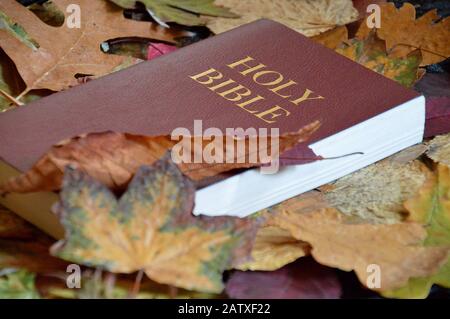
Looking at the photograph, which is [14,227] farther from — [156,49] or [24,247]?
[156,49]

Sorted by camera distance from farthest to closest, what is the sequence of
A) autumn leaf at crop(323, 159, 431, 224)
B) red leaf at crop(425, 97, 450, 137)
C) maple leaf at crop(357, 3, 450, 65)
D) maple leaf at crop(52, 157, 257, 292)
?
maple leaf at crop(357, 3, 450, 65), red leaf at crop(425, 97, 450, 137), autumn leaf at crop(323, 159, 431, 224), maple leaf at crop(52, 157, 257, 292)

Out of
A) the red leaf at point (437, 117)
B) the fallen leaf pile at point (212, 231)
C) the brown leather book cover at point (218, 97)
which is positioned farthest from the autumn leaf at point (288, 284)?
the red leaf at point (437, 117)

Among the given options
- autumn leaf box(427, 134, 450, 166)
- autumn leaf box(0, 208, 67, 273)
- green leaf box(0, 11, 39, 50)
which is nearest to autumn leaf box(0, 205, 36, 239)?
autumn leaf box(0, 208, 67, 273)

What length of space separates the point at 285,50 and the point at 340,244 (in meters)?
0.24

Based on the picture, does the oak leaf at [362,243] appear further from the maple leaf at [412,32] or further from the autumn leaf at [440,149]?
the maple leaf at [412,32]

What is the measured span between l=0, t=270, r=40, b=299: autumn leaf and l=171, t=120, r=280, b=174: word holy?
13cm

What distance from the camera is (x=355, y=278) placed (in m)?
0.67

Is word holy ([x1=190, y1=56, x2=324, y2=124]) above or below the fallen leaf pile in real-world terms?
above

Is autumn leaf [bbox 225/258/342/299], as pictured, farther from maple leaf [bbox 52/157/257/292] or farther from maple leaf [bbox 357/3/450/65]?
maple leaf [bbox 357/3/450/65]

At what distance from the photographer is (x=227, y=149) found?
0.68 m

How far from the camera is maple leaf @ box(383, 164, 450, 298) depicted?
25.5 inches

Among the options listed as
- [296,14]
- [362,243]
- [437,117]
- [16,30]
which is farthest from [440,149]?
[16,30]

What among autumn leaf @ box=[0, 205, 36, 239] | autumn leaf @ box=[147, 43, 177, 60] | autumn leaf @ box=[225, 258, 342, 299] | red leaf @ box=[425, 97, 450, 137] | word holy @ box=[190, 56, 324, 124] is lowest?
autumn leaf @ box=[0, 205, 36, 239]
